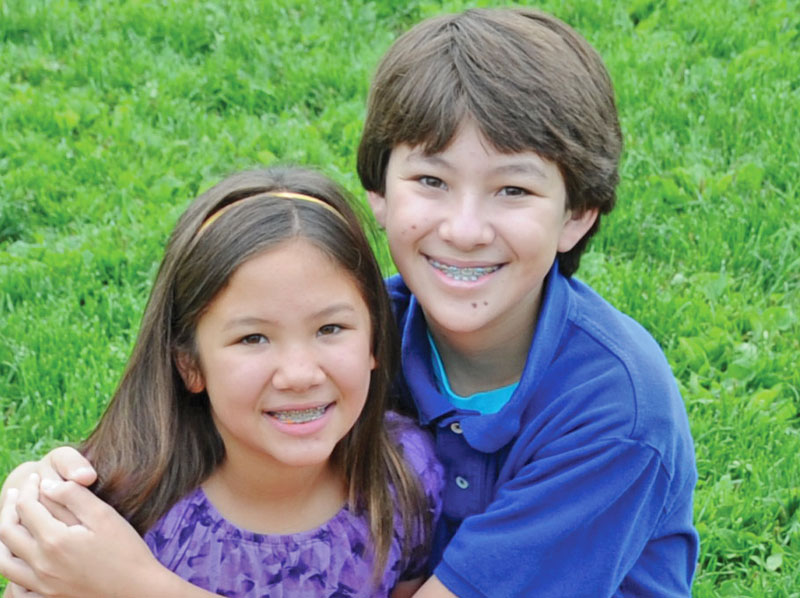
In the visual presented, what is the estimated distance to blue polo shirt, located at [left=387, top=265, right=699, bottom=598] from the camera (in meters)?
2.83

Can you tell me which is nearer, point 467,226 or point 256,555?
point 467,226

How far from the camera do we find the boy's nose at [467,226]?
282 cm

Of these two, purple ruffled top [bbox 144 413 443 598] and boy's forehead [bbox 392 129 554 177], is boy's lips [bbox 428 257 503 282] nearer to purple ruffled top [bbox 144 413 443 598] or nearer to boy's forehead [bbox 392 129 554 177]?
boy's forehead [bbox 392 129 554 177]

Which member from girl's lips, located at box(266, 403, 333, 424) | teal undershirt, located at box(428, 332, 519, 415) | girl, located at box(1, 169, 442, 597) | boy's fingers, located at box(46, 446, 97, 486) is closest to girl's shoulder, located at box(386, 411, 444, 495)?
girl, located at box(1, 169, 442, 597)

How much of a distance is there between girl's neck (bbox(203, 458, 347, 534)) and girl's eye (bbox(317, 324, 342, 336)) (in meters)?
0.38

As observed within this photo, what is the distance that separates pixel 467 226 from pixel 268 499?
777 millimetres

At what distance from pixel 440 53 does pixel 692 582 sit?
4.98 ft

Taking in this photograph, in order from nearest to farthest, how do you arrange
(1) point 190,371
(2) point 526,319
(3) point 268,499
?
(1) point 190,371, (3) point 268,499, (2) point 526,319

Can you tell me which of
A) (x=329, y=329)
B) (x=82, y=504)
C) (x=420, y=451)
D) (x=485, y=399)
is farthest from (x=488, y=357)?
(x=82, y=504)

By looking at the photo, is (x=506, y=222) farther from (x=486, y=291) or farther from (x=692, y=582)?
(x=692, y=582)

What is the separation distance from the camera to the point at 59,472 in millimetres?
2969

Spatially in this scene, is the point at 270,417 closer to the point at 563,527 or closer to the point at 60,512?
the point at 60,512

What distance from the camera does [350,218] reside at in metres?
2.89

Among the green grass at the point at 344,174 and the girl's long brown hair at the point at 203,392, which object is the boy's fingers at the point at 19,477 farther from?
the green grass at the point at 344,174
